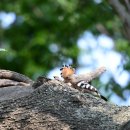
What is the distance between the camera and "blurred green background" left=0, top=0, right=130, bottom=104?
9.06 metres

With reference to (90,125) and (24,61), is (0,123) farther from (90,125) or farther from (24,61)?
(24,61)

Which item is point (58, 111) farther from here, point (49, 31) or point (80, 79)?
point (49, 31)

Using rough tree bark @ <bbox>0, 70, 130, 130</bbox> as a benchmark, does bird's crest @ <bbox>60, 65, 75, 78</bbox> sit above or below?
above

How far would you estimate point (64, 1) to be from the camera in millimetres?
10219

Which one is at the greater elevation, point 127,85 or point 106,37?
point 106,37

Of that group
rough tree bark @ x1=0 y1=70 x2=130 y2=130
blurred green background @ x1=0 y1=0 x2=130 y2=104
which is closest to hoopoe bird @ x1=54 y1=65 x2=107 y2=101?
rough tree bark @ x1=0 y1=70 x2=130 y2=130

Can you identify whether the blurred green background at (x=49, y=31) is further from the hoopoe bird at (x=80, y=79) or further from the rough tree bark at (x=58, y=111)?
the rough tree bark at (x=58, y=111)

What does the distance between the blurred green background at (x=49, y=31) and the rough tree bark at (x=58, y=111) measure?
4.17m

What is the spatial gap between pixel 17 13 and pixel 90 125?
8440 mm

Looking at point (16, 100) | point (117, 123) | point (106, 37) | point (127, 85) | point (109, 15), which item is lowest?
→ point (117, 123)

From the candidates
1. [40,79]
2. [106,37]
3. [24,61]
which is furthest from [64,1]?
[40,79]

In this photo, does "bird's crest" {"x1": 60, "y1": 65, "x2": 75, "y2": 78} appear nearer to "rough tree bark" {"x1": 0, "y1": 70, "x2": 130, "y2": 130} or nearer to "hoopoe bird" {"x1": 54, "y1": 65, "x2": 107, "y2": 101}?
"hoopoe bird" {"x1": 54, "y1": 65, "x2": 107, "y2": 101}

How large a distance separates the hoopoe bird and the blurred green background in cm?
355

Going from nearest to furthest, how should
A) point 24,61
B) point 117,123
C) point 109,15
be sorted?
point 117,123
point 109,15
point 24,61
